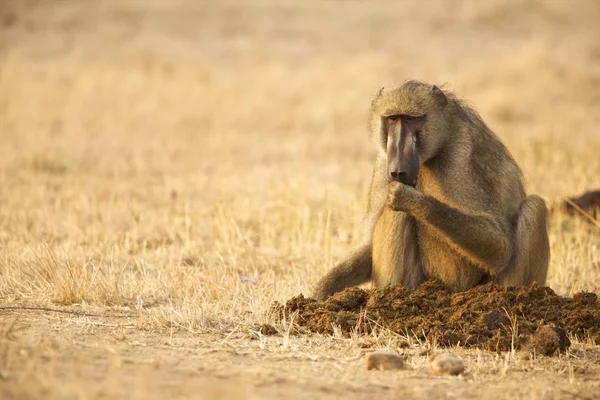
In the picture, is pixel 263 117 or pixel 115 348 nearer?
pixel 115 348

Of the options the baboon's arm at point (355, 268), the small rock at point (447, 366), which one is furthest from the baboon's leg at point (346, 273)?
the small rock at point (447, 366)

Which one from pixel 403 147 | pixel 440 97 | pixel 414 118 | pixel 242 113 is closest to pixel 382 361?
pixel 403 147

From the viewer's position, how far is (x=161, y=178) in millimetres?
13289

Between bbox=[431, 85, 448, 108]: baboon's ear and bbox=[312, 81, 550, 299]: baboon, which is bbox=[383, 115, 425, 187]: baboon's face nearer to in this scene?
bbox=[312, 81, 550, 299]: baboon

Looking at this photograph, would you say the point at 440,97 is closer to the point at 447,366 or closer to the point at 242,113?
the point at 447,366

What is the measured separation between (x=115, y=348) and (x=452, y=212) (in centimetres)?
230

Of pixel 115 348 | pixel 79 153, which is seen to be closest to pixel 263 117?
pixel 79 153

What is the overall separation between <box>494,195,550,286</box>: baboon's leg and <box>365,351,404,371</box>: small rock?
1666 millimetres

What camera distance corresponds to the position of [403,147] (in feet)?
20.7

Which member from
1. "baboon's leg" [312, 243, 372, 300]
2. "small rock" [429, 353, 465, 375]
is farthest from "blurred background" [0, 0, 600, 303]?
"small rock" [429, 353, 465, 375]

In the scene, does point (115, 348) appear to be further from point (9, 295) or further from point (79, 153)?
point (79, 153)

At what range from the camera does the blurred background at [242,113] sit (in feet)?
30.3

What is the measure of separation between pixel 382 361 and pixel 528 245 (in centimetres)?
181

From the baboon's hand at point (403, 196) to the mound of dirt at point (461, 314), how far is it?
2.00 ft
